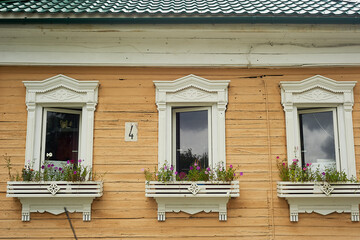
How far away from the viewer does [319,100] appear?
18.1ft

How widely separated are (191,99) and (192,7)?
1514 mm

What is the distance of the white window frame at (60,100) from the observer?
5.44 meters

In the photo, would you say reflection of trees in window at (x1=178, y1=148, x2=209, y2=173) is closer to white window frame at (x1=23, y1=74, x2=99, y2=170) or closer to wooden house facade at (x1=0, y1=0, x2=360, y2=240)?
wooden house facade at (x1=0, y1=0, x2=360, y2=240)

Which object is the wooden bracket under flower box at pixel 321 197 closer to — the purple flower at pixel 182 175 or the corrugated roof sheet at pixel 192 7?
the purple flower at pixel 182 175

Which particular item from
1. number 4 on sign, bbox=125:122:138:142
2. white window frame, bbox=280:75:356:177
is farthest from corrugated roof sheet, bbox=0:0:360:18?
number 4 on sign, bbox=125:122:138:142

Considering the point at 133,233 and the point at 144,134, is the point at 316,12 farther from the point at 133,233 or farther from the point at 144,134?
the point at 133,233

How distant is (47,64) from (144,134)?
1.98 metres

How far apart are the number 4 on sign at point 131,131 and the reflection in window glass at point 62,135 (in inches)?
34.1

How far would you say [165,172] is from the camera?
5.13m

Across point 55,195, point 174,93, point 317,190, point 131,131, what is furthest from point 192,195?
point 55,195

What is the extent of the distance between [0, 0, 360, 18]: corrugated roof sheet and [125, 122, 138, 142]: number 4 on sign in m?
1.72

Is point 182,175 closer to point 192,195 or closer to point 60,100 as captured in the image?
point 192,195

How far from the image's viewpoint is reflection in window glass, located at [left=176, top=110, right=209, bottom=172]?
18.1 feet

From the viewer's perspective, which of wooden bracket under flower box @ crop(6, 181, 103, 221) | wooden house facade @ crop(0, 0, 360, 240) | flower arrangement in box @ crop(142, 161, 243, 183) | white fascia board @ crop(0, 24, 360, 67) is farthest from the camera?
white fascia board @ crop(0, 24, 360, 67)
